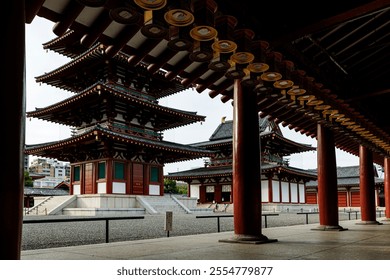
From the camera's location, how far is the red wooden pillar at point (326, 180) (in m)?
10.9

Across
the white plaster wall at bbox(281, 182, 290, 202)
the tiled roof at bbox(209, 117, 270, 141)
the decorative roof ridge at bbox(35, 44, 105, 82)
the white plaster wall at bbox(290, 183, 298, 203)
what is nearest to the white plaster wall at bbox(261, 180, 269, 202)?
the white plaster wall at bbox(281, 182, 290, 202)

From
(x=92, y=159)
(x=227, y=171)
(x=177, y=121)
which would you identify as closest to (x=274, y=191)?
(x=227, y=171)

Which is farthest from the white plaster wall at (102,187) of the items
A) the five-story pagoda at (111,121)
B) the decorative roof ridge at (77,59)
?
the decorative roof ridge at (77,59)

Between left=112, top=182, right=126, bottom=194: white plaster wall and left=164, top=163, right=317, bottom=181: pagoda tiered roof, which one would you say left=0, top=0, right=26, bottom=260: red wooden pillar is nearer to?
left=112, top=182, right=126, bottom=194: white plaster wall

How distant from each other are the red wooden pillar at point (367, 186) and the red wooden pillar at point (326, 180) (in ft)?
14.1

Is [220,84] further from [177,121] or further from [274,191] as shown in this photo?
[274,191]

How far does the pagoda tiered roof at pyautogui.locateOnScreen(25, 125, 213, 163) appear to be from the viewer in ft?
85.0

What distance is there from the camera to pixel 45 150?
2998cm

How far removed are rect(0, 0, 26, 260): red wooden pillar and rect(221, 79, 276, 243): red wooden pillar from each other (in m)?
4.85

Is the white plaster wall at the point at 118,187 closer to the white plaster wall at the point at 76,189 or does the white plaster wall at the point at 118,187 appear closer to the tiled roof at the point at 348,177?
the white plaster wall at the point at 76,189

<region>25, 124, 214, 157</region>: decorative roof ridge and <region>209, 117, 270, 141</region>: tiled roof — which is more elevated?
<region>209, 117, 270, 141</region>: tiled roof

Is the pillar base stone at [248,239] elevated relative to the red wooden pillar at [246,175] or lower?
lower

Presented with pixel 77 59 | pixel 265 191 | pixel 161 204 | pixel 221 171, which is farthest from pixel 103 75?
pixel 265 191

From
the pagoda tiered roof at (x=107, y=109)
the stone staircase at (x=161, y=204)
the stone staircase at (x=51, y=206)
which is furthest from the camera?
the stone staircase at (x=161, y=204)
